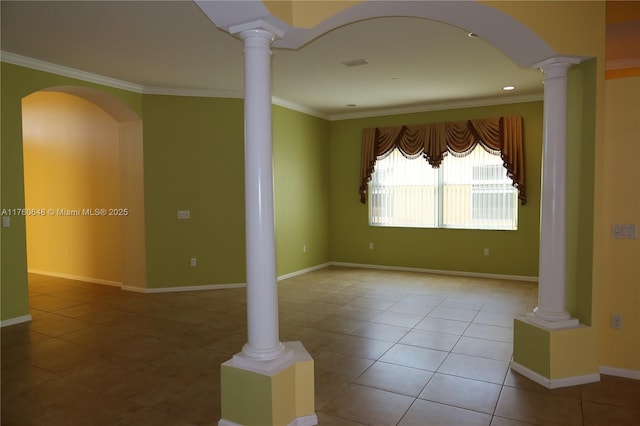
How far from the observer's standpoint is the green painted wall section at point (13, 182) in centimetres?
479

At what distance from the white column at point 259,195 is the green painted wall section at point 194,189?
13.2ft

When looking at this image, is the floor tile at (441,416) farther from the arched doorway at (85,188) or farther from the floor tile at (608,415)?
the arched doorway at (85,188)

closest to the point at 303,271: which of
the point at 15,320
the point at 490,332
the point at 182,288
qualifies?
the point at 182,288

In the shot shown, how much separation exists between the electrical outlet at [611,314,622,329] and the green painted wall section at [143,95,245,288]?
191 inches

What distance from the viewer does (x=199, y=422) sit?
285cm

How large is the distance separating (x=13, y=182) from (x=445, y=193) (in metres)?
6.38

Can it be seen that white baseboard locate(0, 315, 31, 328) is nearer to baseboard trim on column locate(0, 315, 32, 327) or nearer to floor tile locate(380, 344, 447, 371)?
baseboard trim on column locate(0, 315, 32, 327)

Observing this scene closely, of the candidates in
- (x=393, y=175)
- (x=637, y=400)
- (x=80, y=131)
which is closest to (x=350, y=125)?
(x=393, y=175)

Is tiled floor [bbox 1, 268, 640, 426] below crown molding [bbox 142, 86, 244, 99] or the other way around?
below

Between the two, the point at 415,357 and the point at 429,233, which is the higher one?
the point at 429,233

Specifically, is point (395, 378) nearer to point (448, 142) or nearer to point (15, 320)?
point (15, 320)

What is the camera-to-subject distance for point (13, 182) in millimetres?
4895

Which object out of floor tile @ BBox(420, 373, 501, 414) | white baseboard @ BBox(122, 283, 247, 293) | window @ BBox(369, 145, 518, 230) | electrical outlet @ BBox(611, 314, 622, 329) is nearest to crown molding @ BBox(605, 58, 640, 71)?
window @ BBox(369, 145, 518, 230)

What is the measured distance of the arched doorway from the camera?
6.43 m
